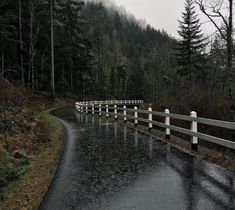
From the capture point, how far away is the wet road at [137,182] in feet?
18.5

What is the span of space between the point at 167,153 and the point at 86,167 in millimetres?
2953

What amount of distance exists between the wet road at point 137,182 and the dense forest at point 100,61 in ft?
12.3

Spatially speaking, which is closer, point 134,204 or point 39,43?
point 134,204

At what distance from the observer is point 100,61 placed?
94.4 metres

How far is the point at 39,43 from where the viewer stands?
48312 mm

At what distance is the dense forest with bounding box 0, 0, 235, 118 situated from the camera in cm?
2396

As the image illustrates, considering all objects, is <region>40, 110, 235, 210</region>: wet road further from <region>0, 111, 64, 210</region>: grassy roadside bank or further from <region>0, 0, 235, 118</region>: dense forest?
<region>0, 0, 235, 118</region>: dense forest

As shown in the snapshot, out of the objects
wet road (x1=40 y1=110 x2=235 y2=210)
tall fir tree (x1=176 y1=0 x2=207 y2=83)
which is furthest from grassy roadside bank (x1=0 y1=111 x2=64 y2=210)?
tall fir tree (x1=176 y1=0 x2=207 y2=83)

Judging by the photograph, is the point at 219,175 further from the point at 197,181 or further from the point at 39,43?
the point at 39,43

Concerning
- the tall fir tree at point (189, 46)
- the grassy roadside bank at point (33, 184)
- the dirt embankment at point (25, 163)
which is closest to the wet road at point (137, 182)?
the grassy roadside bank at point (33, 184)

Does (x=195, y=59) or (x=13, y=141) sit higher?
(x=195, y=59)

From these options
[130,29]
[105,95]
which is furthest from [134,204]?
[130,29]

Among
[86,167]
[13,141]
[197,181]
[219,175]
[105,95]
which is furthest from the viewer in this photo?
[105,95]

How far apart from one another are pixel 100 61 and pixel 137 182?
8869 centimetres
